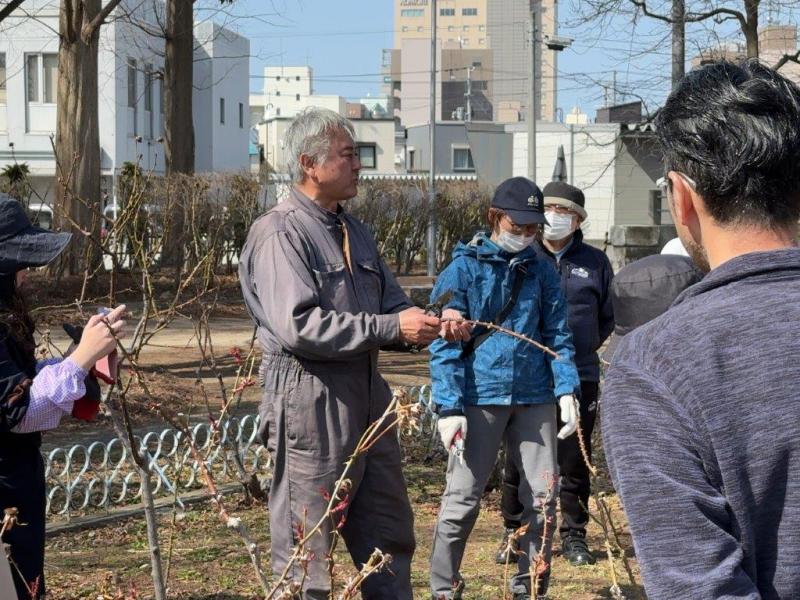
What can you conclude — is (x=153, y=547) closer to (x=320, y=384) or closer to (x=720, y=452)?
(x=320, y=384)

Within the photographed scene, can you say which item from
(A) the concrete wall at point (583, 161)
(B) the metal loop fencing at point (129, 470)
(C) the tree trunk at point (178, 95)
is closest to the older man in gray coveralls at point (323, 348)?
(B) the metal loop fencing at point (129, 470)

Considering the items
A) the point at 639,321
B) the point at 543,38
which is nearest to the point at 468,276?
the point at 639,321

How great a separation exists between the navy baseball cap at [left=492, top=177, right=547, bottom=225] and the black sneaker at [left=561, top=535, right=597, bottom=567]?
5.58 feet

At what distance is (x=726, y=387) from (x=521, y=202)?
3514 mm

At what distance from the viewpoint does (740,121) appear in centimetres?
164

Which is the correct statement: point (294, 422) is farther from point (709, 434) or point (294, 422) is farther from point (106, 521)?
point (106, 521)

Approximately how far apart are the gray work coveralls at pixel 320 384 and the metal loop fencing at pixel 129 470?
172 centimetres

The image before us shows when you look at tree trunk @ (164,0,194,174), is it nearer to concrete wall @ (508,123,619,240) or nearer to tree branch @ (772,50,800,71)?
tree branch @ (772,50,800,71)

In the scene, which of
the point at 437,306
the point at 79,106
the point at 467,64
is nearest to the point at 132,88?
the point at 79,106

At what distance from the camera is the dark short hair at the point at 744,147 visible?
1621mm

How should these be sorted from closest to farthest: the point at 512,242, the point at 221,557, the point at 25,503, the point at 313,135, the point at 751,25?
the point at 25,503
the point at 313,135
the point at 512,242
the point at 221,557
the point at 751,25

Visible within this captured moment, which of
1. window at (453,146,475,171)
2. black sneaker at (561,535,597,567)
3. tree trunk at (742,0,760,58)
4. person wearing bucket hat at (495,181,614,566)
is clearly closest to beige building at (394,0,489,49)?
window at (453,146,475,171)

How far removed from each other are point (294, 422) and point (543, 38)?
23.9m

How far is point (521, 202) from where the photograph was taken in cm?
503
